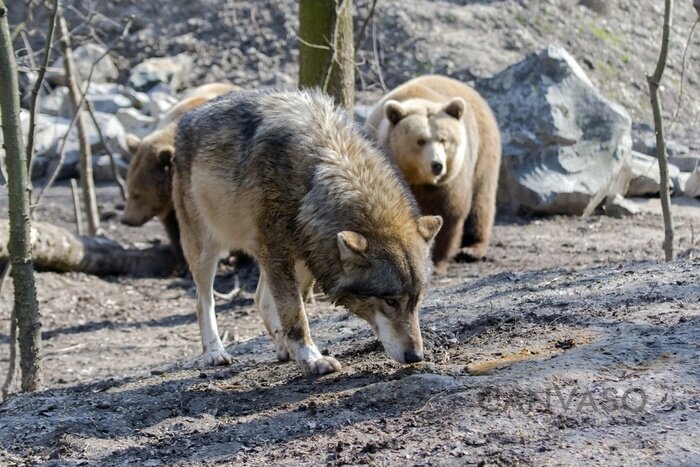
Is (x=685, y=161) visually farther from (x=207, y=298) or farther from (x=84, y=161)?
(x=207, y=298)

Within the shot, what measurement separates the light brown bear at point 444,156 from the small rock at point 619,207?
261cm

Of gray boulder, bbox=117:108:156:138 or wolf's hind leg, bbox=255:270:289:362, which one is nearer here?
wolf's hind leg, bbox=255:270:289:362

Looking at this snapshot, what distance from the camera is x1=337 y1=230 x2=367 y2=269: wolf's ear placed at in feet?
17.2

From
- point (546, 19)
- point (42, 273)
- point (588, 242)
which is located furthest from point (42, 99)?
point (588, 242)

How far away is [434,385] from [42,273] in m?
7.60

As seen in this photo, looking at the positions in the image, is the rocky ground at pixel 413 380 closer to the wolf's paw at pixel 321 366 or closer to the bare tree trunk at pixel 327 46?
the wolf's paw at pixel 321 366

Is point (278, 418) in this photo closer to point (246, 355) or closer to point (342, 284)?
point (342, 284)

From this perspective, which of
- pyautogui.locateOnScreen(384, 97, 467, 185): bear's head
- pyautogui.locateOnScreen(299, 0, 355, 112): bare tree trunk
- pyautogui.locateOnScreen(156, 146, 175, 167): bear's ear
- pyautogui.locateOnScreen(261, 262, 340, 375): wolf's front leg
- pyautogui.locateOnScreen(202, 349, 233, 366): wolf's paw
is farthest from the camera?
pyautogui.locateOnScreen(156, 146, 175, 167): bear's ear

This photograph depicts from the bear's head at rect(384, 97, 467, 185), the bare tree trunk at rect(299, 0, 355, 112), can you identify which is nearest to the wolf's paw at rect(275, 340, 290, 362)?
the bare tree trunk at rect(299, 0, 355, 112)

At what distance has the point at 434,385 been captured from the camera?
4.80m

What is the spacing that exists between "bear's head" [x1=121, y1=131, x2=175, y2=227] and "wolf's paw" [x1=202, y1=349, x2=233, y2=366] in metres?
5.60

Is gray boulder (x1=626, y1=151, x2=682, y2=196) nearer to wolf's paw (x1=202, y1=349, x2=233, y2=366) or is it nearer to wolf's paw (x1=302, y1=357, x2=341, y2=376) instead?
wolf's paw (x1=202, y1=349, x2=233, y2=366)

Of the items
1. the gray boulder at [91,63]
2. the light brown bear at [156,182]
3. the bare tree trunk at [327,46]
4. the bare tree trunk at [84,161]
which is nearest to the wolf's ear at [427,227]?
the bare tree trunk at [327,46]

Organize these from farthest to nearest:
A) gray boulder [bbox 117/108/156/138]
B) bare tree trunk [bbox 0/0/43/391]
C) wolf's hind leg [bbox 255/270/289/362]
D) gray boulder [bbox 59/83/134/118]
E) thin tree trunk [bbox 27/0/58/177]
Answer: gray boulder [bbox 59/83/134/118] < gray boulder [bbox 117/108/156/138] < wolf's hind leg [bbox 255/270/289/362] < thin tree trunk [bbox 27/0/58/177] < bare tree trunk [bbox 0/0/43/391]
